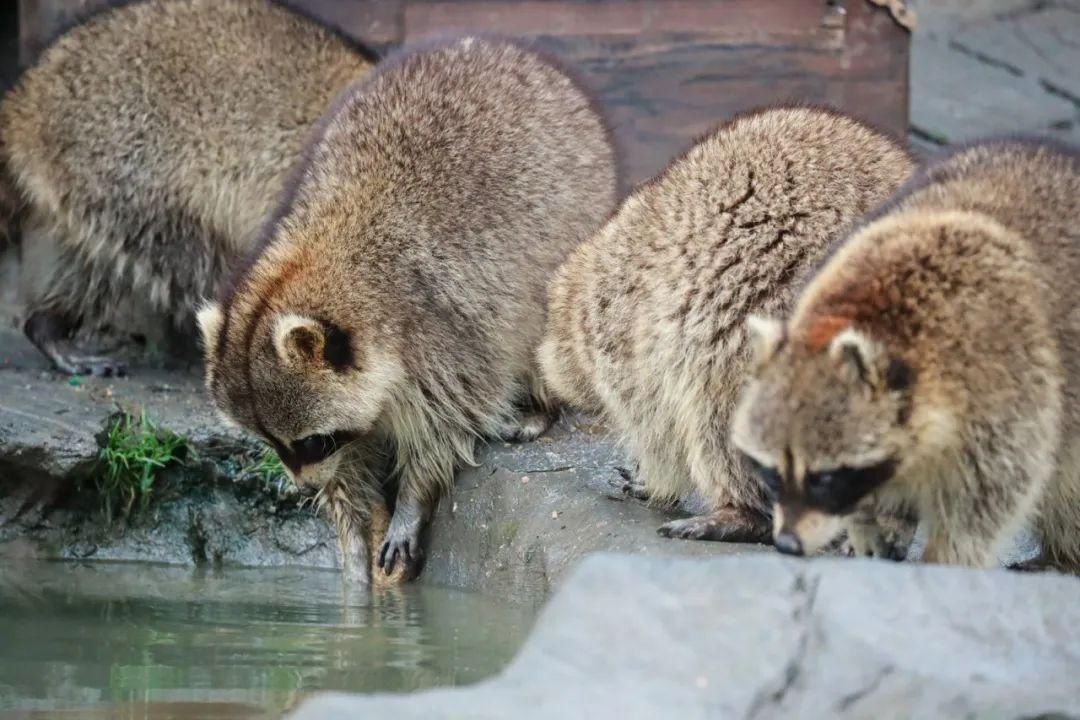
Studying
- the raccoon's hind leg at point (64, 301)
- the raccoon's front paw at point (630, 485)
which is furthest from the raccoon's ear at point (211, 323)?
the raccoon's hind leg at point (64, 301)

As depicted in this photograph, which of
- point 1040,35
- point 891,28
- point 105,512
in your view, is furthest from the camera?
point 1040,35

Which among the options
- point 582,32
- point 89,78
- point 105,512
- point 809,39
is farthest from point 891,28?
point 105,512

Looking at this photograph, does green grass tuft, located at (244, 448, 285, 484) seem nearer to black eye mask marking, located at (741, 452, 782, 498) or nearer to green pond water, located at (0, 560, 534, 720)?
green pond water, located at (0, 560, 534, 720)

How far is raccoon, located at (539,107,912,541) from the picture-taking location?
459 cm

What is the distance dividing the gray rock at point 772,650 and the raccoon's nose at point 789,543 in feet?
1.36

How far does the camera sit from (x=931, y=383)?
3740 millimetres

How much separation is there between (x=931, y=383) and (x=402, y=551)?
8.04 feet

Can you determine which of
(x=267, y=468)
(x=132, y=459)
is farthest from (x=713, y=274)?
(x=132, y=459)

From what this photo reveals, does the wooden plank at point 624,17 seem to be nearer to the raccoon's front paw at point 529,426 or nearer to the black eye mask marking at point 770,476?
the raccoon's front paw at point 529,426

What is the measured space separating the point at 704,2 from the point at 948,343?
3.97 metres

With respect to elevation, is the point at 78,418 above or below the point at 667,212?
below

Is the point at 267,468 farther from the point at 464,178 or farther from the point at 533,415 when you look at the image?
the point at 464,178

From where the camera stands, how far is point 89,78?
687 cm

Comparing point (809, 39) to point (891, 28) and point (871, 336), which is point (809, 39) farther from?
point (871, 336)
